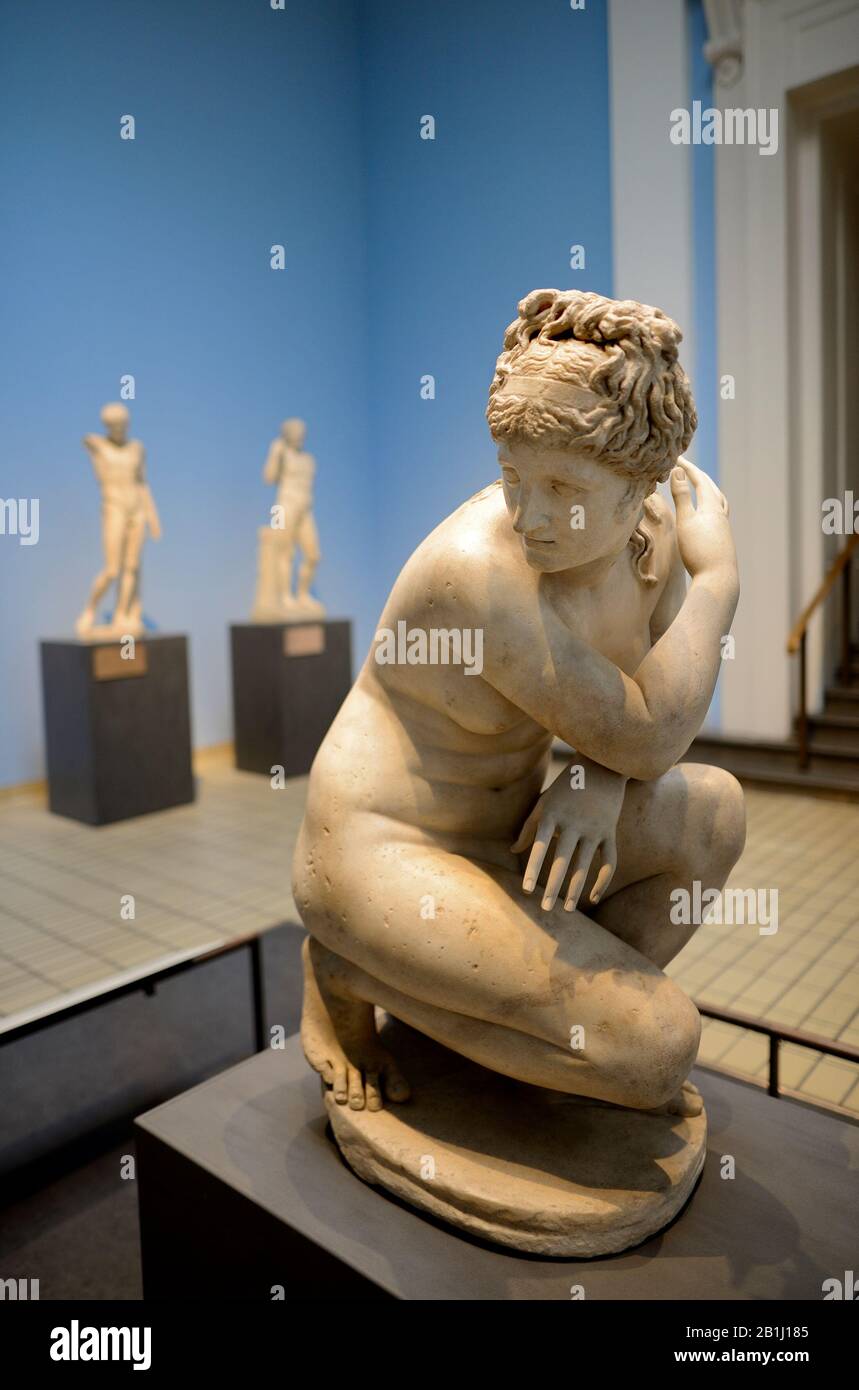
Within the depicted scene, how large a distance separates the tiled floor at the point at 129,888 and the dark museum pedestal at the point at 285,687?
46cm

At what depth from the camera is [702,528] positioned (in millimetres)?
1820

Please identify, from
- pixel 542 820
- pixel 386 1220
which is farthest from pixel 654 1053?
pixel 386 1220

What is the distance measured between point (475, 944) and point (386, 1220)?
53cm

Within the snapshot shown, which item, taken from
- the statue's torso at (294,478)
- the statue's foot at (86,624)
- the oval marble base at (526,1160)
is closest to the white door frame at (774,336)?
the statue's torso at (294,478)

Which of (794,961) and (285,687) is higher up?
(285,687)

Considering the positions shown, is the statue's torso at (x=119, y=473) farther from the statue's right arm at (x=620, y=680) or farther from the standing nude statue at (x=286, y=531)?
the statue's right arm at (x=620, y=680)

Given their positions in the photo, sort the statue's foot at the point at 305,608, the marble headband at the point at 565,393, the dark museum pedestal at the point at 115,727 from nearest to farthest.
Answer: the marble headband at the point at 565,393 < the dark museum pedestal at the point at 115,727 < the statue's foot at the point at 305,608

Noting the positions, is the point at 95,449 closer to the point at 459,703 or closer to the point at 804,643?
the point at 804,643

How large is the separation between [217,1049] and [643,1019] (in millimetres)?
2074

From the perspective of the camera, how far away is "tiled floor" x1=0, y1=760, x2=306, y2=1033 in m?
3.93

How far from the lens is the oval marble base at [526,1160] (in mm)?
1645

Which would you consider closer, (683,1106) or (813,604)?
(683,1106)
